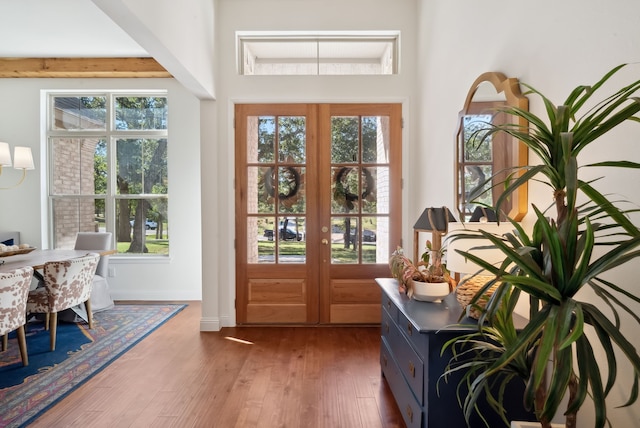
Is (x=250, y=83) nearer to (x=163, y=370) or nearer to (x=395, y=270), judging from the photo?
(x=395, y=270)

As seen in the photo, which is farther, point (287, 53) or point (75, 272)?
point (287, 53)

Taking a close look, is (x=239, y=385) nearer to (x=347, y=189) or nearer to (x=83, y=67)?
(x=347, y=189)

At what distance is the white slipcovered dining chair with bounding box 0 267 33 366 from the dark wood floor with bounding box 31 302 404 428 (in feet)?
2.45

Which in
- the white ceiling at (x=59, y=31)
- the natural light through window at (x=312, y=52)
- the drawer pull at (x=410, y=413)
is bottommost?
the drawer pull at (x=410, y=413)

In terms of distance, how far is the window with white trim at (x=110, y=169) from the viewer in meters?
4.87

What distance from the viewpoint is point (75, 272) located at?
3219 millimetres

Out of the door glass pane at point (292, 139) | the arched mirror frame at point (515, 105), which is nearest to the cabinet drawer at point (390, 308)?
the arched mirror frame at point (515, 105)

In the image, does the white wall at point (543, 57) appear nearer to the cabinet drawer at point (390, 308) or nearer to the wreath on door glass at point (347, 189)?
the wreath on door glass at point (347, 189)

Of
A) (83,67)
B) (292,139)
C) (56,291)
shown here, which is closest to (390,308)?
(292,139)

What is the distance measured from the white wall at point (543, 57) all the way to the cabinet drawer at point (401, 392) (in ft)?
2.24

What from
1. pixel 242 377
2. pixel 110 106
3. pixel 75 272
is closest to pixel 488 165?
pixel 242 377

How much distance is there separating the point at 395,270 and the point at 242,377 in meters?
1.44

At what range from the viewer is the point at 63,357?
2.94 metres

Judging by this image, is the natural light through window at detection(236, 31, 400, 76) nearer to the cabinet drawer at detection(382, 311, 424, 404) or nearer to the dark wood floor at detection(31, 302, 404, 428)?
the cabinet drawer at detection(382, 311, 424, 404)
